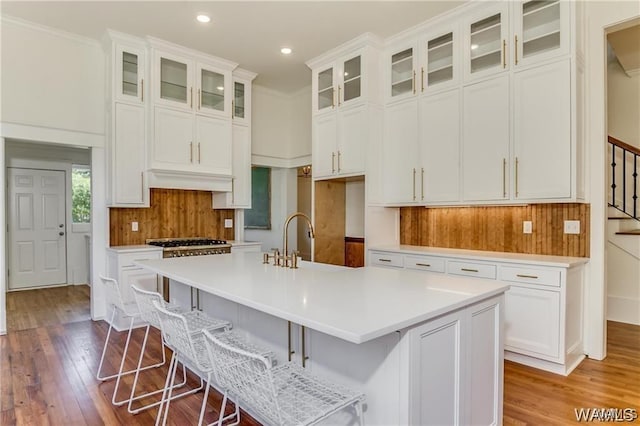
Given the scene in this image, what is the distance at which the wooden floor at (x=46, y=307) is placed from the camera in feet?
13.6

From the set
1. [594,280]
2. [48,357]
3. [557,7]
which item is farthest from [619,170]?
[48,357]

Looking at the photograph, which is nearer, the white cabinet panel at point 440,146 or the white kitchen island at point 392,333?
the white kitchen island at point 392,333

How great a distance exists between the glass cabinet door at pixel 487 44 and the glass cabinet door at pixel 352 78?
115cm

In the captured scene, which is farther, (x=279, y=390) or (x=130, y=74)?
(x=130, y=74)

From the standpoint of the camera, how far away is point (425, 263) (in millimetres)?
3557

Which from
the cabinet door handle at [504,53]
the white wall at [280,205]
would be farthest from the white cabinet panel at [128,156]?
the cabinet door handle at [504,53]

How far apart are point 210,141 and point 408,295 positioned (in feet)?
11.9

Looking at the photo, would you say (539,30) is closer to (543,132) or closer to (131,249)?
(543,132)

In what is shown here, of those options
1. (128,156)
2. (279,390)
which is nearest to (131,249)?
(128,156)

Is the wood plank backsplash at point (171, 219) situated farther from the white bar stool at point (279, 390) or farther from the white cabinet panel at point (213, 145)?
the white bar stool at point (279, 390)

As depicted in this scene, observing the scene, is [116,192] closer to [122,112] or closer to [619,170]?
[122,112]

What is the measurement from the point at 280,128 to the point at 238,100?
38.5 inches

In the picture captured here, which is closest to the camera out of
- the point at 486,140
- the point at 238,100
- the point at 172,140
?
the point at 486,140

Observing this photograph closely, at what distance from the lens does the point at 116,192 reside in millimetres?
4008
